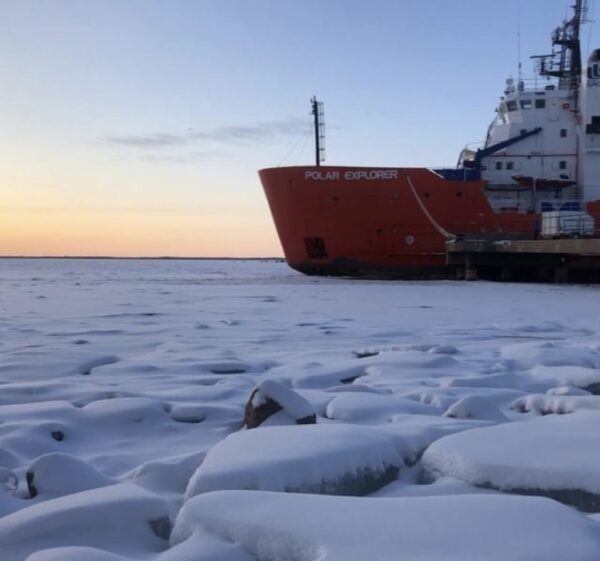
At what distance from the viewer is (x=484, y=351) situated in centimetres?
453

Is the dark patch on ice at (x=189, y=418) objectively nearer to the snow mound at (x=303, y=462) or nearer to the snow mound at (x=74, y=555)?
the snow mound at (x=303, y=462)

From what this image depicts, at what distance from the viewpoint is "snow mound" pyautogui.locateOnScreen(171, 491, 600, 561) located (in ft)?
4.31

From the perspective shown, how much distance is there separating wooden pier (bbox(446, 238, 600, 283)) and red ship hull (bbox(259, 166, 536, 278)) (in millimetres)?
917

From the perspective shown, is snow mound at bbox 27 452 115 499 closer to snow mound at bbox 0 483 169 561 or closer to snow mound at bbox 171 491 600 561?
snow mound at bbox 0 483 169 561

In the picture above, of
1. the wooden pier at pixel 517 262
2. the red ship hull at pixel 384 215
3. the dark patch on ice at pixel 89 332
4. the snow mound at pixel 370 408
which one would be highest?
the red ship hull at pixel 384 215

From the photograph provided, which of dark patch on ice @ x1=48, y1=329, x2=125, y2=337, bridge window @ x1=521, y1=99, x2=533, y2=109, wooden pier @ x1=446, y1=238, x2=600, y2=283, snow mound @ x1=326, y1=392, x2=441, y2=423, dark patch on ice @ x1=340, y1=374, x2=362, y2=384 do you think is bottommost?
dark patch on ice @ x1=340, y1=374, x2=362, y2=384

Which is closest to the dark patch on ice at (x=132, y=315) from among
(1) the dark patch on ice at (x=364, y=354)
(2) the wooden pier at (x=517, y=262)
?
(1) the dark patch on ice at (x=364, y=354)

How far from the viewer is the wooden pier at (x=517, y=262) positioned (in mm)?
16547

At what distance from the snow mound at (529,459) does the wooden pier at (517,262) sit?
14125 mm

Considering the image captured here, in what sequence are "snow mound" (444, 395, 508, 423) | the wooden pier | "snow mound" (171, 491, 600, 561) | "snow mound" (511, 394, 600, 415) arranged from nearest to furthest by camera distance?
1. "snow mound" (171, 491, 600, 561)
2. "snow mound" (444, 395, 508, 423)
3. "snow mound" (511, 394, 600, 415)
4. the wooden pier

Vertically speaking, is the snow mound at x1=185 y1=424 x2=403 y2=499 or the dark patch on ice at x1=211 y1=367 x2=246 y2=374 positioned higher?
the snow mound at x1=185 y1=424 x2=403 y2=499

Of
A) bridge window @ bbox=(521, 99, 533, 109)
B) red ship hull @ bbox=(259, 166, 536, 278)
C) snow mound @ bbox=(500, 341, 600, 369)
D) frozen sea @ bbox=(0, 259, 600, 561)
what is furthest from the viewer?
bridge window @ bbox=(521, 99, 533, 109)

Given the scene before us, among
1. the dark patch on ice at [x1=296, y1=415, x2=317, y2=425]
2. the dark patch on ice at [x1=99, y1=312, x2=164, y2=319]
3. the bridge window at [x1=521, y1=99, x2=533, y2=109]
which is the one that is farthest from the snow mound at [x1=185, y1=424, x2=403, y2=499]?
the bridge window at [x1=521, y1=99, x2=533, y2=109]

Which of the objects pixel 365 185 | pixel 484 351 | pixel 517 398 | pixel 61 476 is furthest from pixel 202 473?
pixel 365 185
